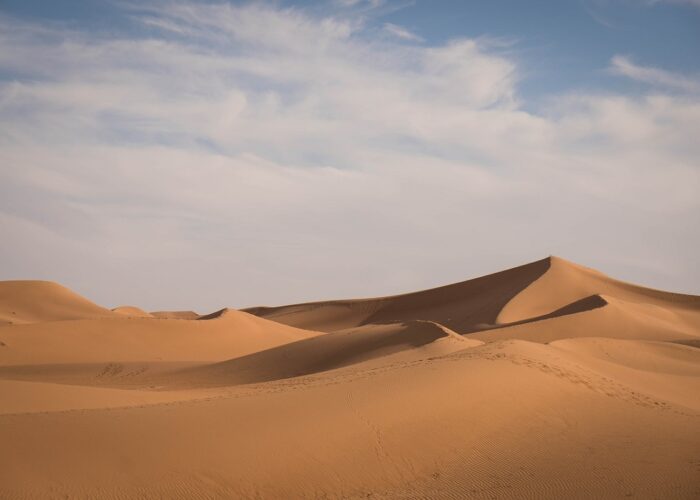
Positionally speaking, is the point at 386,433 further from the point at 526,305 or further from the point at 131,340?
the point at 526,305

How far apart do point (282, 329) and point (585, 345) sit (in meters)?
17.0

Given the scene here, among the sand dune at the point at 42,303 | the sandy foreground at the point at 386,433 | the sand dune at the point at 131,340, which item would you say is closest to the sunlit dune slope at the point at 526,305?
the sand dune at the point at 131,340

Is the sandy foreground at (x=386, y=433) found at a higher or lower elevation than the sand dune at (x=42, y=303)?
lower

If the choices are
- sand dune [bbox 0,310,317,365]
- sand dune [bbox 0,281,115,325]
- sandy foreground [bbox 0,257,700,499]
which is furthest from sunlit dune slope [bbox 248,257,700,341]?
sand dune [bbox 0,281,115,325]

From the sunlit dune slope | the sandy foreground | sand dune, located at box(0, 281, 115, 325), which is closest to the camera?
the sandy foreground

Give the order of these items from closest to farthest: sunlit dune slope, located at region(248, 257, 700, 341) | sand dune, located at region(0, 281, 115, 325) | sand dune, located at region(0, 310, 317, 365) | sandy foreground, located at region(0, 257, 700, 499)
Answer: sandy foreground, located at region(0, 257, 700, 499)
sand dune, located at region(0, 310, 317, 365)
sunlit dune slope, located at region(248, 257, 700, 341)
sand dune, located at region(0, 281, 115, 325)

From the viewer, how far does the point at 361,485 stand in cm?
903

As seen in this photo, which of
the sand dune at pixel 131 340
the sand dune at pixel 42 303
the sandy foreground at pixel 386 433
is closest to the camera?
the sandy foreground at pixel 386 433

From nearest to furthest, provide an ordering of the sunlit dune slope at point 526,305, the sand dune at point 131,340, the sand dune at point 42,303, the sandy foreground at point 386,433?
the sandy foreground at point 386,433 → the sand dune at point 131,340 → the sunlit dune slope at point 526,305 → the sand dune at point 42,303

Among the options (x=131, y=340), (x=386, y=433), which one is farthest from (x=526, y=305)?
(x=386, y=433)

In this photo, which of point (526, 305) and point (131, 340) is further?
point (526, 305)

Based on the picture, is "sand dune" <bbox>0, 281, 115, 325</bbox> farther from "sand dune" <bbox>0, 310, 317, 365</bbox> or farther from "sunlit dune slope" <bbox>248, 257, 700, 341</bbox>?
"sunlit dune slope" <bbox>248, 257, 700, 341</bbox>

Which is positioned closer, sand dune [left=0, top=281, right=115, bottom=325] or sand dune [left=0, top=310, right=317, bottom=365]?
sand dune [left=0, top=310, right=317, bottom=365]

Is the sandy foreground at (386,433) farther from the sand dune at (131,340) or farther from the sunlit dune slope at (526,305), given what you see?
the sunlit dune slope at (526,305)
